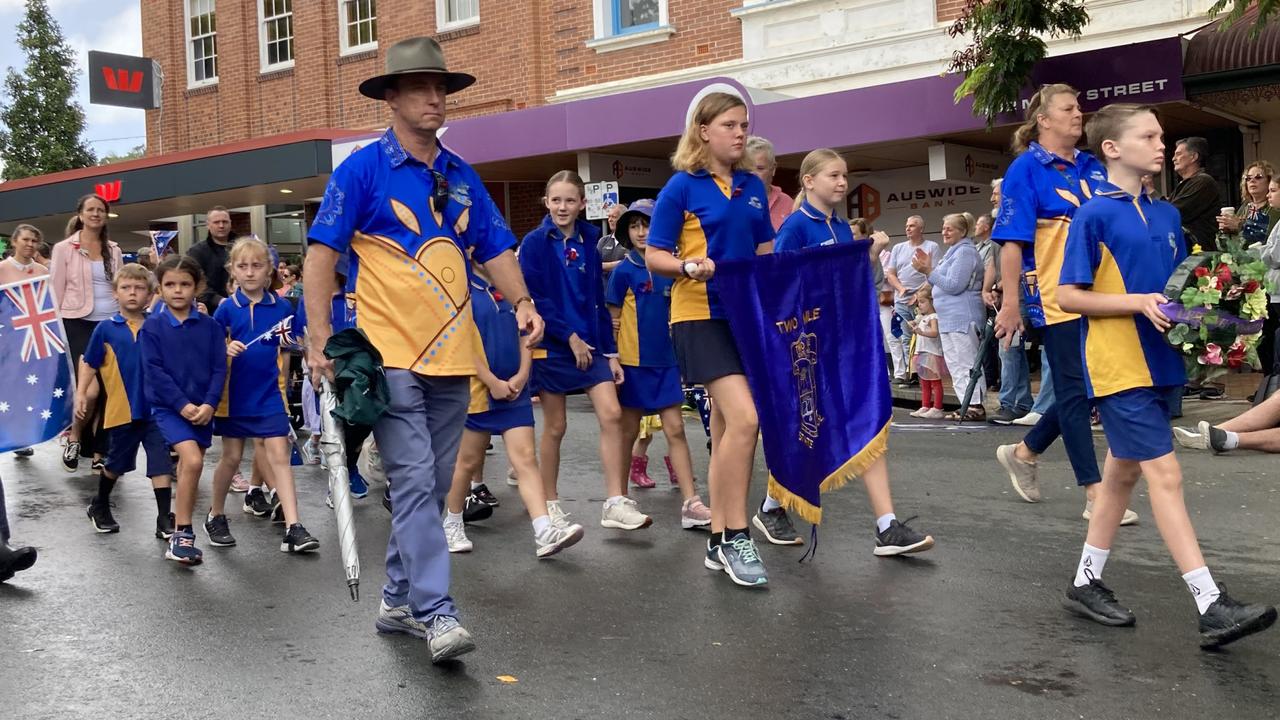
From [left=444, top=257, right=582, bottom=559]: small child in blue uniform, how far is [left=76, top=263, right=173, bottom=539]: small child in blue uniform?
1805 millimetres

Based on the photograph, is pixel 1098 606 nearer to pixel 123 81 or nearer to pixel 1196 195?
pixel 1196 195

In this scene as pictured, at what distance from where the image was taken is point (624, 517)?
25.3ft

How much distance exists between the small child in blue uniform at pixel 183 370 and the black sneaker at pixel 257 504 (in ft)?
4.06

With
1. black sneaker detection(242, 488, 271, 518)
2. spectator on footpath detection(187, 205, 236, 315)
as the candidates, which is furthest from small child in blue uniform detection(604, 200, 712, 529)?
spectator on footpath detection(187, 205, 236, 315)

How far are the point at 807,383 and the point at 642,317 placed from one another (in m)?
1.96

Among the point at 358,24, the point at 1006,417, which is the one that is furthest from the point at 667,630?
the point at 358,24

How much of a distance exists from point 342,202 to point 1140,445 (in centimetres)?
294

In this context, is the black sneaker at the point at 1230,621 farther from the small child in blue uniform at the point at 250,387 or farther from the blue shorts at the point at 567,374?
the small child in blue uniform at the point at 250,387

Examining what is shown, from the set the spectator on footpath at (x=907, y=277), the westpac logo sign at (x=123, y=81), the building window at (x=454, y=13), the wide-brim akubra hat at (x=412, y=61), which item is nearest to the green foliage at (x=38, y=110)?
the westpac logo sign at (x=123, y=81)

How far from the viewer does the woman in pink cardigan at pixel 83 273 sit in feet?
36.8

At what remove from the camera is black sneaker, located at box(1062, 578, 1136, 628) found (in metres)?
5.31

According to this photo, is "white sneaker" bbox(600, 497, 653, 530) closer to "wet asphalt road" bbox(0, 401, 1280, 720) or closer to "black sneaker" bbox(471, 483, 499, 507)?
"wet asphalt road" bbox(0, 401, 1280, 720)

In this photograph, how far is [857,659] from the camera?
4.98 meters

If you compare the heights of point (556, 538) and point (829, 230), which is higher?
point (829, 230)
